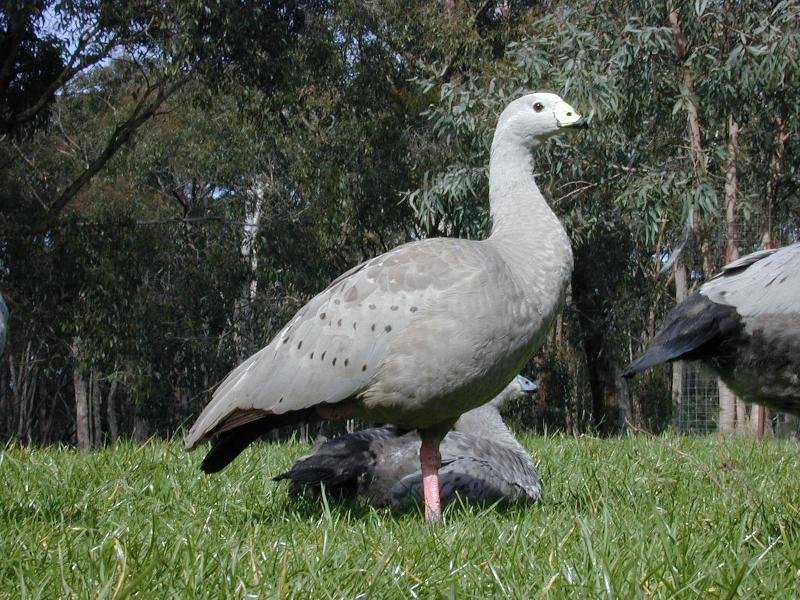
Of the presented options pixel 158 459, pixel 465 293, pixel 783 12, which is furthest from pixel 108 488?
pixel 783 12

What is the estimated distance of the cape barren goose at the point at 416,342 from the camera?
4.48 metres

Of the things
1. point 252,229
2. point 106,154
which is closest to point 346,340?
point 106,154

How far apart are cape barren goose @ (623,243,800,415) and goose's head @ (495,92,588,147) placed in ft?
3.70

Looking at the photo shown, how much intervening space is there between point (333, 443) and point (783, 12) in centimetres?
779

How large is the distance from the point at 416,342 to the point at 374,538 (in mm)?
965

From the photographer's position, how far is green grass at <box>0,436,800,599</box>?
286 cm

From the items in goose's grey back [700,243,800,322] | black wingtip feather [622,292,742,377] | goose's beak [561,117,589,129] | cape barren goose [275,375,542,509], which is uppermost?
goose's beak [561,117,589,129]

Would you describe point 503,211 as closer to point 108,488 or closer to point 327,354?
point 327,354

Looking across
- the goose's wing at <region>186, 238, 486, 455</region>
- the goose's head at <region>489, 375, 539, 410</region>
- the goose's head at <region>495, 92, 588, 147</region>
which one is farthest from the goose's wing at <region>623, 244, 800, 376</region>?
the goose's head at <region>489, 375, 539, 410</region>

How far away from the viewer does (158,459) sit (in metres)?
6.10

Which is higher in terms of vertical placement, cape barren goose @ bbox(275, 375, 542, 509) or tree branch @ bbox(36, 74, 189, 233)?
tree branch @ bbox(36, 74, 189, 233)

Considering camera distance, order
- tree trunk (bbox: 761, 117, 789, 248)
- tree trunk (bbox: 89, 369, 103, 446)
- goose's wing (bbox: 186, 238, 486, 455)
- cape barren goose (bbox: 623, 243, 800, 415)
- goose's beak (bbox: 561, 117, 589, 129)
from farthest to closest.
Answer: tree trunk (bbox: 89, 369, 103, 446), tree trunk (bbox: 761, 117, 789, 248), goose's beak (bbox: 561, 117, 589, 129), goose's wing (bbox: 186, 238, 486, 455), cape barren goose (bbox: 623, 243, 800, 415)

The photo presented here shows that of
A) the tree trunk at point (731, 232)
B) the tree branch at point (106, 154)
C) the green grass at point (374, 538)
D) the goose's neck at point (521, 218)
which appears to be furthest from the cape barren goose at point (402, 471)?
the tree branch at point (106, 154)

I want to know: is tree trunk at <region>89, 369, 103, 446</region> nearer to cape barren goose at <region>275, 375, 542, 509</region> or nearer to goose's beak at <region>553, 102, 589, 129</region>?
cape barren goose at <region>275, 375, 542, 509</region>
